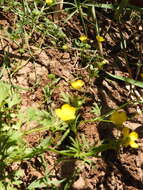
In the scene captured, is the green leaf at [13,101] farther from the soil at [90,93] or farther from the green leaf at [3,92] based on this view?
the soil at [90,93]

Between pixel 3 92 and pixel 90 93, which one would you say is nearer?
pixel 3 92

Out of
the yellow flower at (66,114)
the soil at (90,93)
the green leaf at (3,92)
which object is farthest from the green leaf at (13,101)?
the yellow flower at (66,114)

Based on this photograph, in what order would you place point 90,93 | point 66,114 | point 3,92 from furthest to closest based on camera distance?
1. point 90,93
2. point 3,92
3. point 66,114

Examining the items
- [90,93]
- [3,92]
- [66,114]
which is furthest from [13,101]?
[90,93]

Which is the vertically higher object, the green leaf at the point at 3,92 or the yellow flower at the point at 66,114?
the green leaf at the point at 3,92

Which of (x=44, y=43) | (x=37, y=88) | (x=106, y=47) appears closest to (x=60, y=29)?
(x=44, y=43)

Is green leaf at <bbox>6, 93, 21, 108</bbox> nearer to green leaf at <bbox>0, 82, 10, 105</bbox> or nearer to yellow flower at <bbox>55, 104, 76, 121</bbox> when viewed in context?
green leaf at <bbox>0, 82, 10, 105</bbox>

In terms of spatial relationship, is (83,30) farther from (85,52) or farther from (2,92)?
(2,92)

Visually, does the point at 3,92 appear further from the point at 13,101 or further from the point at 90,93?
the point at 90,93
